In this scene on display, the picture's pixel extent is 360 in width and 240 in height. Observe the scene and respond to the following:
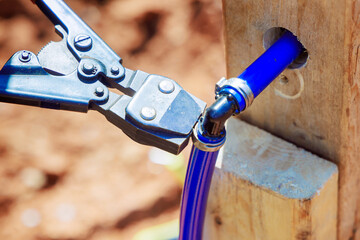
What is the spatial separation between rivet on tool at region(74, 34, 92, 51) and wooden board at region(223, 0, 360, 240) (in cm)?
24

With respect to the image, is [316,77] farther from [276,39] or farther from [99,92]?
[99,92]

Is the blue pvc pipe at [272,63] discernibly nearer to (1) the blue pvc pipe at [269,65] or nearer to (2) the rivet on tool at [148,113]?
(1) the blue pvc pipe at [269,65]

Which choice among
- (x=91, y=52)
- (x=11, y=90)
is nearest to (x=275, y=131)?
(x=91, y=52)

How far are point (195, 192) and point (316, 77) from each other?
27cm

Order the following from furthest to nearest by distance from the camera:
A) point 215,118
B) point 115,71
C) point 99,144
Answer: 1. point 99,144
2. point 115,71
3. point 215,118

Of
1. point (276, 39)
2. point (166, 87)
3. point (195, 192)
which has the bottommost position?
point (195, 192)

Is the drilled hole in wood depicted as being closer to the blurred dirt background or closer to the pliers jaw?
the pliers jaw

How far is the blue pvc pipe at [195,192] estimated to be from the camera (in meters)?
0.77

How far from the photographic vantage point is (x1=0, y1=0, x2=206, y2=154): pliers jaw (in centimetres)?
71

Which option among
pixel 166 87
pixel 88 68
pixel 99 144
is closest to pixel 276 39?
pixel 166 87

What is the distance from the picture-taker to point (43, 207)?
5.42 ft

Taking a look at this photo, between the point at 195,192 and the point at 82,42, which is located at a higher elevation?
the point at 82,42

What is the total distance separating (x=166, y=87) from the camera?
0.75 meters

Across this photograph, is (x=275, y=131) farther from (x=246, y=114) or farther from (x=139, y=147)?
(x=139, y=147)
